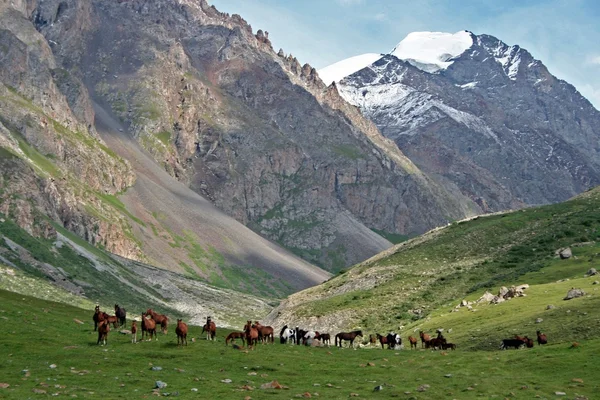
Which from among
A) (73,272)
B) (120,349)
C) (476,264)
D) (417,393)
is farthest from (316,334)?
(73,272)

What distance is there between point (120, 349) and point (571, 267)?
55.9m

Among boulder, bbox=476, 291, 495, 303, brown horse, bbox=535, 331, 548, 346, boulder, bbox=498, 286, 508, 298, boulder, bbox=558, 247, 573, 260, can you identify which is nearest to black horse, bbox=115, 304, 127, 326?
brown horse, bbox=535, 331, 548, 346

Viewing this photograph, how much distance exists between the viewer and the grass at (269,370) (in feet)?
117

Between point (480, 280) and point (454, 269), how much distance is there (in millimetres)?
7037

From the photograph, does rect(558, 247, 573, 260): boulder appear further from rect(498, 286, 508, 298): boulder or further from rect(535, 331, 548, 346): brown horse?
rect(535, 331, 548, 346): brown horse

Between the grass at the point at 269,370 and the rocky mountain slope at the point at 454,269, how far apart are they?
882 inches

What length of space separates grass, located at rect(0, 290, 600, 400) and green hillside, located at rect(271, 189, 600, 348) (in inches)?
395

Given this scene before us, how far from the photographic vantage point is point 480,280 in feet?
294

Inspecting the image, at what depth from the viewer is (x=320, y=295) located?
10681cm

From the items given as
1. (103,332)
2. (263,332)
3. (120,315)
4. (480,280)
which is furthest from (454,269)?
(103,332)

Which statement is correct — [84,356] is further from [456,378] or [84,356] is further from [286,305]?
[286,305]

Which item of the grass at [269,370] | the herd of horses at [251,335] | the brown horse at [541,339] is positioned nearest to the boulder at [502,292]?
the herd of horses at [251,335]

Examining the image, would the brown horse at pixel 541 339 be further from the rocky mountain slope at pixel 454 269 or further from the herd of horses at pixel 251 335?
the rocky mountain slope at pixel 454 269

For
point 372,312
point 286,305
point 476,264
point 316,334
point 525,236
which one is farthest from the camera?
point 286,305
